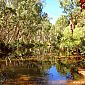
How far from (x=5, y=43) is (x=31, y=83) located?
99.1ft

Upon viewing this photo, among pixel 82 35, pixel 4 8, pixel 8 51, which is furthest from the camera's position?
pixel 4 8

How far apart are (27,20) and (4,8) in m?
13.7

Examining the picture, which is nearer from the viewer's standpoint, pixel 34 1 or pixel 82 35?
pixel 82 35

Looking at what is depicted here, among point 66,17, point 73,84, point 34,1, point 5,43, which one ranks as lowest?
A: point 73,84

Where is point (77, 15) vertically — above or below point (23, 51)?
above

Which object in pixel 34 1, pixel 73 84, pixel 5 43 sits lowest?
pixel 73 84

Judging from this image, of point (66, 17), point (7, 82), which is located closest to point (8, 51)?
point (66, 17)

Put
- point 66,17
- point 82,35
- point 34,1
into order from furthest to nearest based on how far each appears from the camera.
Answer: point 34,1
point 66,17
point 82,35

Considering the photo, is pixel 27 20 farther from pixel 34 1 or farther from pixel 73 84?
pixel 73 84

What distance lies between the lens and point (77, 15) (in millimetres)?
61375

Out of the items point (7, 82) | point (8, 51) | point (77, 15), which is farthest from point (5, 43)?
point (7, 82)

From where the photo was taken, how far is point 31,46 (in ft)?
194

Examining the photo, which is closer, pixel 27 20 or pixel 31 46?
pixel 31 46

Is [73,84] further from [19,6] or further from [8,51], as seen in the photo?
[19,6]
